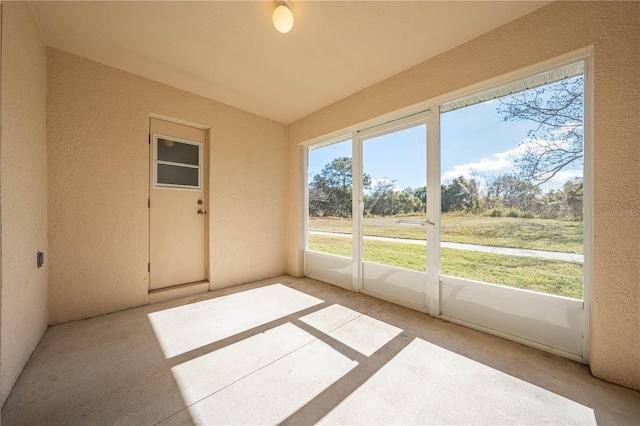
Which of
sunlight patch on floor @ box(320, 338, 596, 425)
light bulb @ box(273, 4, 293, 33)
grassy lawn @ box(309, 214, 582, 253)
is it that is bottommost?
sunlight patch on floor @ box(320, 338, 596, 425)

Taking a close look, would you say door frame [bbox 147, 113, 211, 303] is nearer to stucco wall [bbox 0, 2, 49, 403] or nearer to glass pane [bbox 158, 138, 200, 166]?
glass pane [bbox 158, 138, 200, 166]

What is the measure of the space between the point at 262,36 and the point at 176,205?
2365 mm

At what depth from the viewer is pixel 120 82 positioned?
8.92 feet

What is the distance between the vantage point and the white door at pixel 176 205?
120 inches

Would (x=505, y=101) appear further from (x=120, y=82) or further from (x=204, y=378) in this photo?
(x=120, y=82)

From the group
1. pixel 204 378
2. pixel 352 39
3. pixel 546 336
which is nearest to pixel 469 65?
pixel 352 39

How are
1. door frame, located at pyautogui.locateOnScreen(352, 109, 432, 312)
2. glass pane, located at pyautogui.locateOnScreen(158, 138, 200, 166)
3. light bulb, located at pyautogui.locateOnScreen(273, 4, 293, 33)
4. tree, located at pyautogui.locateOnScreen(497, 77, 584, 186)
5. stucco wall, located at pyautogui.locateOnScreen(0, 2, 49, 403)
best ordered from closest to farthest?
stucco wall, located at pyautogui.locateOnScreen(0, 2, 49, 403) < light bulb, located at pyautogui.locateOnScreen(273, 4, 293, 33) < tree, located at pyautogui.locateOnScreen(497, 77, 584, 186) < door frame, located at pyautogui.locateOnScreen(352, 109, 432, 312) < glass pane, located at pyautogui.locateOnScreen(158, 138, 200, 166)

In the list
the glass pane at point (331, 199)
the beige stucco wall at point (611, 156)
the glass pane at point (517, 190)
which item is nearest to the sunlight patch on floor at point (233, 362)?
the glass pane at point (331, 199)

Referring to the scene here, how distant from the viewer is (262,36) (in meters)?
2.22

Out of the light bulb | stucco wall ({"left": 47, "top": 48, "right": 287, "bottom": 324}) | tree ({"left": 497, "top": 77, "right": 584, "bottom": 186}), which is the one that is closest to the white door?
stucco wall ({"left": 47, "top": 48, "right": 287, "bottom": 324})

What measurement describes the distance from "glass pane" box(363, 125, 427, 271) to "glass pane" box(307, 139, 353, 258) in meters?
0.33

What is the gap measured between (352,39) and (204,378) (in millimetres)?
3090

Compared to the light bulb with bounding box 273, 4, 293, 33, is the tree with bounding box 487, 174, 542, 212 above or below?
below

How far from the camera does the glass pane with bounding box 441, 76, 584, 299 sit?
190 centimetres
